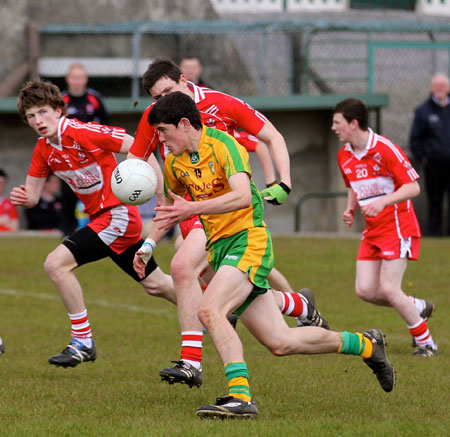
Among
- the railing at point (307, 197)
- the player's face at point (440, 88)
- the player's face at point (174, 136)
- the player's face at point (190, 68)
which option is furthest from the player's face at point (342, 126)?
the railing at point (307, 197)

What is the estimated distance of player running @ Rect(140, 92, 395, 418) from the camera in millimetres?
5859

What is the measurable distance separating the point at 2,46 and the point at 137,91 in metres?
2.67

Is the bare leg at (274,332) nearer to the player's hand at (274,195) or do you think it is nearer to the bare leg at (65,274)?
the player's hand at (274,195)

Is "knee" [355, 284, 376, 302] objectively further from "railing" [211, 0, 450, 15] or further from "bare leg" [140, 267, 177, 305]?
"railing" [211, 0, 450, 15]

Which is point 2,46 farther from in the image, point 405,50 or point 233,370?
point 233,370

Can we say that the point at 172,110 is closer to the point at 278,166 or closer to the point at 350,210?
the point at 278,166

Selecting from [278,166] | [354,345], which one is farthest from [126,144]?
[354,345]

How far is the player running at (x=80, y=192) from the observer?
772cm

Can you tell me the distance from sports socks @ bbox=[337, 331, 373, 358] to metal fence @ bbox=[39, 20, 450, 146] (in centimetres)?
1173

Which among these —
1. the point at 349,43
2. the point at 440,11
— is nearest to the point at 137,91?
the point at 349,43

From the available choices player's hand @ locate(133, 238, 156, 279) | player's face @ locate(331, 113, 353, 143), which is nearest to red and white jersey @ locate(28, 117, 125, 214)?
player's hand @ locate(133, 238, 156, 279)

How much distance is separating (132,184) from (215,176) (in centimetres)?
69

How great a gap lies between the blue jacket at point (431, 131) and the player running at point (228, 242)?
10813 millimetres

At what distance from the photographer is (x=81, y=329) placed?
25.6ft
